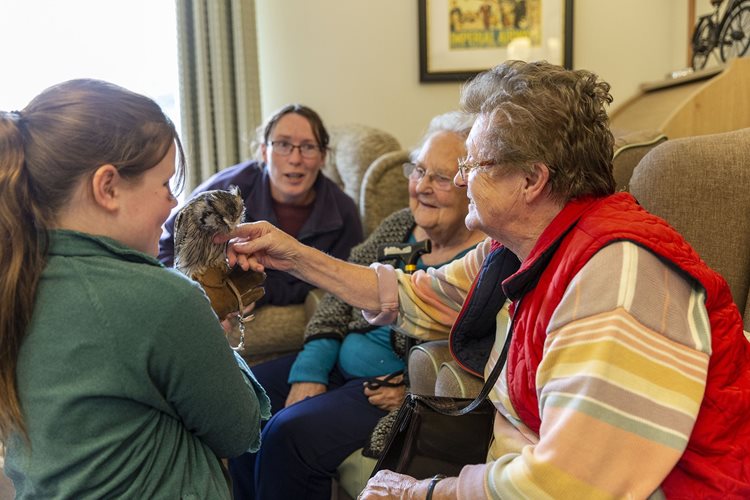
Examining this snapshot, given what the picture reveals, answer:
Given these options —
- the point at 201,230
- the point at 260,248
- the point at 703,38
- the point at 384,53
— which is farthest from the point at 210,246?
the point at 384,53

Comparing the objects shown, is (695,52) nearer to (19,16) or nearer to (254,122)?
(254,122)

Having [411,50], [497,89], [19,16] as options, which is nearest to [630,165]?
[497,89]

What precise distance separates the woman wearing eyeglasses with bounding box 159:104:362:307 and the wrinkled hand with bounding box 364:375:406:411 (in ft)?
2.71

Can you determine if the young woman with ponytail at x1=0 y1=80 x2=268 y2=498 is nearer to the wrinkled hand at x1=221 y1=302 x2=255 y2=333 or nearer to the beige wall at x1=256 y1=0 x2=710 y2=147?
the wrinkled hand at x1=221 y1=302 x2=255 y2=333

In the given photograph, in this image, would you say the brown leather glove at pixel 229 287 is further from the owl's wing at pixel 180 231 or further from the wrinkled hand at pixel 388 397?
the wrinkled hand at pixel 388 397

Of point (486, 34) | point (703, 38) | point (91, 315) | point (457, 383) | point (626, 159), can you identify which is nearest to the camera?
point (91, 315)

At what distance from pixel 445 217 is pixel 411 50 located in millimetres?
2243

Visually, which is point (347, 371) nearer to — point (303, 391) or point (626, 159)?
point (303, 391)

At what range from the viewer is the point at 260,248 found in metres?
1.50

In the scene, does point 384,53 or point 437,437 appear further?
point 384,53

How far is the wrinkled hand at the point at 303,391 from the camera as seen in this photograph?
2.01m

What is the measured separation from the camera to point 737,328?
3.57ft

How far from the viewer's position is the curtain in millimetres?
3562

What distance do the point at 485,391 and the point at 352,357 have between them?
770mm
